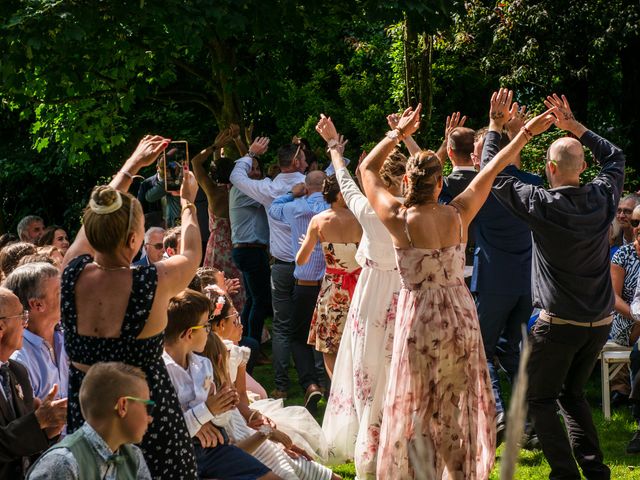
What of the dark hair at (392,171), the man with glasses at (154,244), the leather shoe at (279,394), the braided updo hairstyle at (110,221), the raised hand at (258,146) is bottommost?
the leather shoe at (279,394)

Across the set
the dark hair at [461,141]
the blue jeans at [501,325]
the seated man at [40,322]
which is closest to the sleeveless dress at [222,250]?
the blue jeans at [501,325]

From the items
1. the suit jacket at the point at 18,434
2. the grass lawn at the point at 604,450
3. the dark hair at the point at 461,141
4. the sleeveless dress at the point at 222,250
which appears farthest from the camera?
the sleeveless dress at the point at 222,250

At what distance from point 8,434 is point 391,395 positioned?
7.37 ft

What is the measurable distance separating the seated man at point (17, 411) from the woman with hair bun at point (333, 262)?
329cm

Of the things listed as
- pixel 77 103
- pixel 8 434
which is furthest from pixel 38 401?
pixel 77 103

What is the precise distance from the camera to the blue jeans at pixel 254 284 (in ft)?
31.6

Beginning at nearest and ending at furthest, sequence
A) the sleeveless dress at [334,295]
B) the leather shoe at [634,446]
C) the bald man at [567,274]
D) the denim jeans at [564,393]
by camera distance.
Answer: the bald man at [567,274] → the denim jeans at [564,393] → the leather shoe at [634,446] → the sleeveless dress at [334,295]

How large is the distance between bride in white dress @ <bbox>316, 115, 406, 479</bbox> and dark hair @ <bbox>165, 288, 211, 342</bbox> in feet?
6.09

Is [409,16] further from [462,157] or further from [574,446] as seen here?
[574,446]

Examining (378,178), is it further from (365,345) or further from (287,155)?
(287,155)

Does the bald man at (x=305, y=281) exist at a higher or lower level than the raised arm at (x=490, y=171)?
lower

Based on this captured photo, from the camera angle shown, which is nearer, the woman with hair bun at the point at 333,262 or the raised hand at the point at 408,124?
the raised hand at the point at 408,124

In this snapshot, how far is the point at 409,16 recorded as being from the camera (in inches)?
378

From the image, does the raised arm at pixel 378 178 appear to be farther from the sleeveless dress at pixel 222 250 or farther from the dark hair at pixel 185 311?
the sleeveless dress at pixel 222 250
